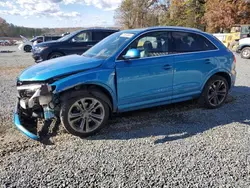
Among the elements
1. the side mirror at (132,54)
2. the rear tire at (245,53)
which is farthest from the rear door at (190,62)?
the rear tire at (245,53)

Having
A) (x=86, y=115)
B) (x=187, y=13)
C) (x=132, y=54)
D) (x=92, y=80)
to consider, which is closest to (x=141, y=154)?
(x=86, y=115)

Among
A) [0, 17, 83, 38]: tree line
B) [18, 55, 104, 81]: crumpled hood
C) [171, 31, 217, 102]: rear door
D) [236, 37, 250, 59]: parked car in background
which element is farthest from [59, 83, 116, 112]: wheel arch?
[0, 17, 83, 38]: tree line

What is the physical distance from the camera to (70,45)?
33.3ft

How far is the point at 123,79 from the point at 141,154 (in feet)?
4.26

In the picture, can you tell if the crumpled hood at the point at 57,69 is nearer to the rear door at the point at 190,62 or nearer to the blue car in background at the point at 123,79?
the blue car in background at the point at 123,79

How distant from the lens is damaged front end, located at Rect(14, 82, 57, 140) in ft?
10.8

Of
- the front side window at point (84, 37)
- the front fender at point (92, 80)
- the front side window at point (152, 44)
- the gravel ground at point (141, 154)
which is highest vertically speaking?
the front side window at point (84, 37)

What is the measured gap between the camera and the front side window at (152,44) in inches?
162

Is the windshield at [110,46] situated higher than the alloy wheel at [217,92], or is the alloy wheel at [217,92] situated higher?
the windshield at [110,46]

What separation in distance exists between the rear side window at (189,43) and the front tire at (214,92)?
69cm

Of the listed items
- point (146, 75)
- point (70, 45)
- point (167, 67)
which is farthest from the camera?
point (70, 45)

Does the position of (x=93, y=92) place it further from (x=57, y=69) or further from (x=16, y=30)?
(x=16, y=30)

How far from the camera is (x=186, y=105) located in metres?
5.15

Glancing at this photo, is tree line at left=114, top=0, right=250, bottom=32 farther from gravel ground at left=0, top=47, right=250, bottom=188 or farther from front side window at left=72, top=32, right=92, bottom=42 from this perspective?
gravel ground at left=0, top=47, right=250, bottom=188
